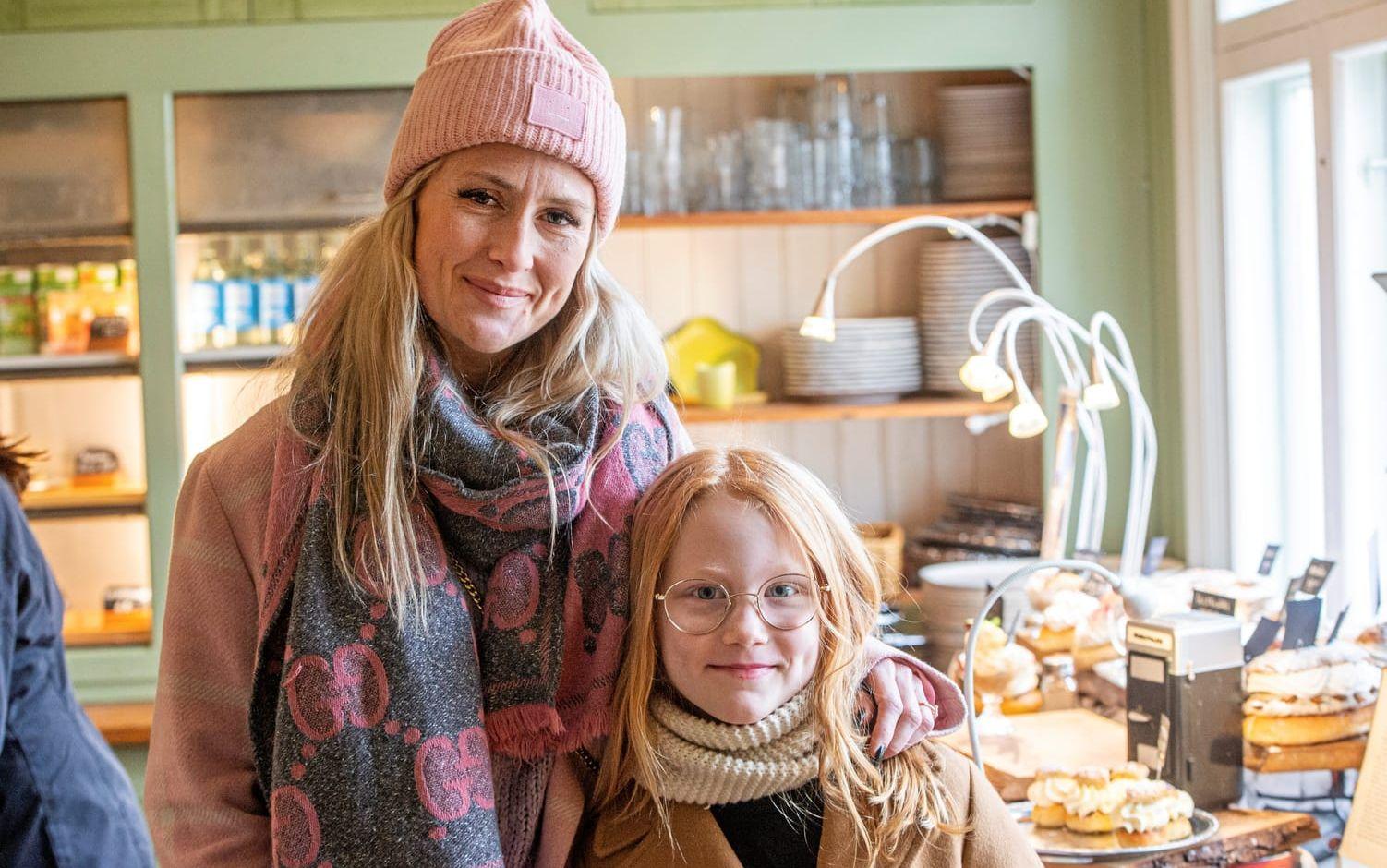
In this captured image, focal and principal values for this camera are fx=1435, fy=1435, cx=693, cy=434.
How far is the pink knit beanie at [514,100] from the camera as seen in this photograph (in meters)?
1.32

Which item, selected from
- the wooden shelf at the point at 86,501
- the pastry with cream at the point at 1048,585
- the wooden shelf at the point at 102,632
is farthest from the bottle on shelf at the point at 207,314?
the pastry with cream at the point at 1048,585

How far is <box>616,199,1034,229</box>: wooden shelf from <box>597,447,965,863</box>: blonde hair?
1918mm

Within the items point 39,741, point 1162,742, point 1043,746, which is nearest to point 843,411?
point 1043,746

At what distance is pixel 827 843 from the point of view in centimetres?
136

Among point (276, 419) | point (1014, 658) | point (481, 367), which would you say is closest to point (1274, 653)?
point (1014, 658)

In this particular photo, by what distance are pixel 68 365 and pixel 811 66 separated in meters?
1.86

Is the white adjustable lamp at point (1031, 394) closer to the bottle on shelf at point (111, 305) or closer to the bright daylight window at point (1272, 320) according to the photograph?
the bright daylight window at point (1272, 320)

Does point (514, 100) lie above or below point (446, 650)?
above

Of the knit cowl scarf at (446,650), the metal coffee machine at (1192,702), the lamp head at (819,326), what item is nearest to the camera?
the knit cowl scarf at (446,650)

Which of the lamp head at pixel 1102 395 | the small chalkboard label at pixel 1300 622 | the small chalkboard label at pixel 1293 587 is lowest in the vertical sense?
the small chalkboard label at pixel 1300 622

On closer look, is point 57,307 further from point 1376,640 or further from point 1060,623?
point 1376,640

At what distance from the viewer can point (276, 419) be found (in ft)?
4.51

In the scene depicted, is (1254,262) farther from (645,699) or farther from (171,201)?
(171,201)

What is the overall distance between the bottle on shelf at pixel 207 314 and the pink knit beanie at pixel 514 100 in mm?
2127
